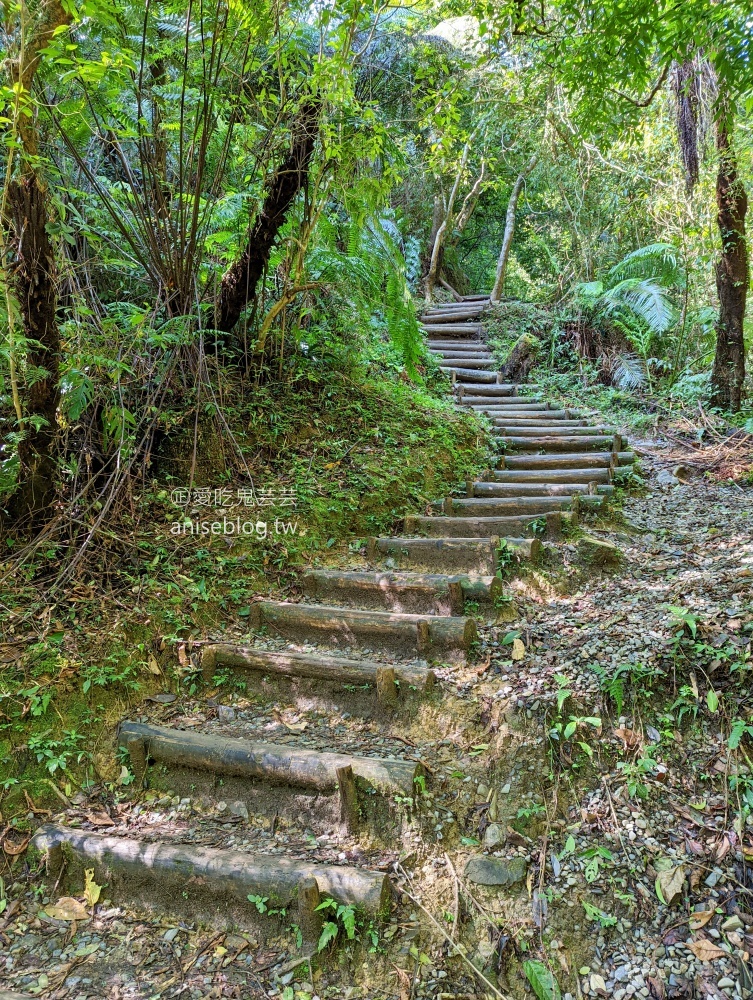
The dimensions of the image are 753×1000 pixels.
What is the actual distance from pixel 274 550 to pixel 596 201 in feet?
30.6

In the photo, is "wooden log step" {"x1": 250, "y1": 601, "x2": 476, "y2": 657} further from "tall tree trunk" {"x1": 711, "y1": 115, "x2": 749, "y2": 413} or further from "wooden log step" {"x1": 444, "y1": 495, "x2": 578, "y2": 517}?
"tall tree trunk" {"x1": 711, "y1": 115, "x2": 749, "y2": 413}

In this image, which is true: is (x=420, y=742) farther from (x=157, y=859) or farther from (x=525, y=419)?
(x=525, y=419)

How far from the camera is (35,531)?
343 centimetres

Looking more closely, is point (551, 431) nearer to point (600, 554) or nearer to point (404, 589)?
point (600, 554)

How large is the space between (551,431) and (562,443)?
304mm

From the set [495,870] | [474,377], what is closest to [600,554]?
[495,870]

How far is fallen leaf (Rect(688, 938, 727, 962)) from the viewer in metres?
2.05

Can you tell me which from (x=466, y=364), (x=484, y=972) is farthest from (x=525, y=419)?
(x=484, y=972)

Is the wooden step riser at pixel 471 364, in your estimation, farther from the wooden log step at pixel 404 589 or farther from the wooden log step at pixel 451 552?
the wooden log step at pixel 404 589

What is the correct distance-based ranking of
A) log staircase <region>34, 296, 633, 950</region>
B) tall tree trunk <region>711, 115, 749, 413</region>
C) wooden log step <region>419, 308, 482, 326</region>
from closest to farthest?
1. log staircase <region>34, 296, 633, 950</region>
2. tall tree trunk <region>711, 115, 749, 413</region>
3. wooden log step <region>419, 308, 482, 326</region>

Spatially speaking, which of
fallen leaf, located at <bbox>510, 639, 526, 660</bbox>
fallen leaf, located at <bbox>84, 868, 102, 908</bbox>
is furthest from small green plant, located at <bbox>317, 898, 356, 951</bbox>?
fallen leaf, located at <bbox>510, 639, 526, 660</bbox>

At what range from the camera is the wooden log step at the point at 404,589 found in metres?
3.74

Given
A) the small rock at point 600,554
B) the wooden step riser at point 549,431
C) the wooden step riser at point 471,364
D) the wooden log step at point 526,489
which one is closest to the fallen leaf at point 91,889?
the small rock at point 600,554

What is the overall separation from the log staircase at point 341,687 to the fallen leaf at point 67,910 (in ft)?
0.42
